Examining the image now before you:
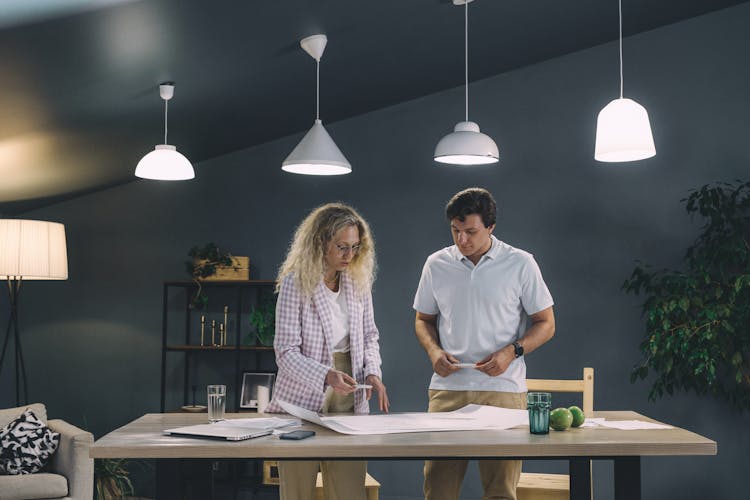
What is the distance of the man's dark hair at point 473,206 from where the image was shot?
296cm

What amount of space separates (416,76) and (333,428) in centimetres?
321

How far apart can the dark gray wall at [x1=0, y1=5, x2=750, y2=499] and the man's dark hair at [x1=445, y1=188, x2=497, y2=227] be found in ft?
7.71

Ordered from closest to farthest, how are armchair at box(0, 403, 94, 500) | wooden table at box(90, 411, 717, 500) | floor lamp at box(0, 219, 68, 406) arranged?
wooden table at box(90, 411, 717, 500) → armchair at box(0, 403, 94, 500) → floor lamp at box(0, 219, 68, 406)

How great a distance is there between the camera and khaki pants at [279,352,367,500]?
8.15 ft

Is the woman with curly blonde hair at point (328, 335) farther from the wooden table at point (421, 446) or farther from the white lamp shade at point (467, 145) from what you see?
the white lamp shade at point (467, 145)

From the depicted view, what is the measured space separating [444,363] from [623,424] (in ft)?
2.05

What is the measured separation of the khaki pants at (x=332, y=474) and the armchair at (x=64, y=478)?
1893 mm

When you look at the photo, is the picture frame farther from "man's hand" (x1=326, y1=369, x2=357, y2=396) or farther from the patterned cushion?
"man's hand" (x1=326, y1=369, x2=357, y2=396)

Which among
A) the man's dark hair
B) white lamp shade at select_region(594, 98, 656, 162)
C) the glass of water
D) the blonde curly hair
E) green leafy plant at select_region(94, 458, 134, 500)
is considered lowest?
green leafy plant at select_region(94, 458, 134, 500)

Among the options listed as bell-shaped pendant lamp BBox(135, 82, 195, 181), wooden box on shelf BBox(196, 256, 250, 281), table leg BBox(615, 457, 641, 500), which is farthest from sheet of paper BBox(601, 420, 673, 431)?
wooden box on shelf BBox(196, 256, 250, 281)

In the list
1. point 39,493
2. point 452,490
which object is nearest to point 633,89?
point 452,490

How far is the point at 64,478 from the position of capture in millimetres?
4141

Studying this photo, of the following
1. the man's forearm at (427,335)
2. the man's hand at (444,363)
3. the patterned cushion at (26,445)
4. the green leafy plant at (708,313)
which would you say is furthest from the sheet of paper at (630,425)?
the patterned cushion at (26,445)

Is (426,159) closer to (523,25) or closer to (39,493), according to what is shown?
(523,25)
